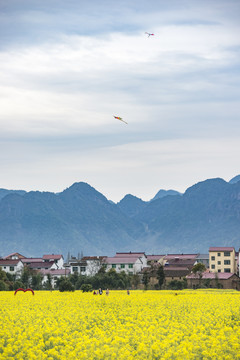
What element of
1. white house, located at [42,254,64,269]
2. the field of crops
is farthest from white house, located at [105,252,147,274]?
the field of crops

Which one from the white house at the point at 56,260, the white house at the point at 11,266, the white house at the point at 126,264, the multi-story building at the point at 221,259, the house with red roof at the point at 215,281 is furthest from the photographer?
the white house at the point at 56,260

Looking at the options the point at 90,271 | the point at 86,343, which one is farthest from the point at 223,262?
the point at 86,343

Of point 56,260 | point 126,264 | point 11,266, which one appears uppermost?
point 56,260

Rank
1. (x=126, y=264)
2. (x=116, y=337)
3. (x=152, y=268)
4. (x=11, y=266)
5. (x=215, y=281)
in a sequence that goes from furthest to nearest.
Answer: (x=11, y=266), (x=126, y=264), (x=152, y=268), (x=215, y=281), (x=116, y=337)

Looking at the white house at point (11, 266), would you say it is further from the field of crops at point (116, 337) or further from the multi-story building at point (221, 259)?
the field of crops at point (116, 337)

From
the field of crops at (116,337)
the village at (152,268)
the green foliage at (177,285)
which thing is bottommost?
the field of crops at (116,337)

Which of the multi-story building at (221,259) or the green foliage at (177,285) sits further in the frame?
the multi-story building at (221,259)

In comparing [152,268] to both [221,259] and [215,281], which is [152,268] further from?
[221,259]

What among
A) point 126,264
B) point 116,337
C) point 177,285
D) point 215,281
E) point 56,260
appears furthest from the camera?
point 56,260

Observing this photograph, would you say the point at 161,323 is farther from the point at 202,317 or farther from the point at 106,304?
the point at 106,304

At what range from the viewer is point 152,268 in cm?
10906

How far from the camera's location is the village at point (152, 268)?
3976 inches

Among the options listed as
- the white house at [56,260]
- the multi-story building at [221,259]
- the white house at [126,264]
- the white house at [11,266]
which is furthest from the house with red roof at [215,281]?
the white house at [56,260]

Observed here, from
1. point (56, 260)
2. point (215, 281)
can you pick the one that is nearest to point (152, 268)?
→ point (215, 281)
